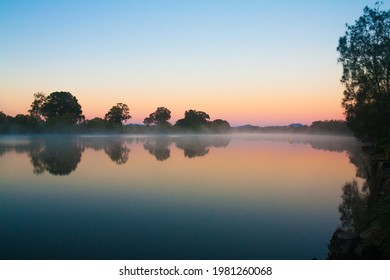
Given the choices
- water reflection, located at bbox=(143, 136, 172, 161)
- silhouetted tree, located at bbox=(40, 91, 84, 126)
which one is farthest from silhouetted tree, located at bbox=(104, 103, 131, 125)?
water reflection, located at bbox=(143, 136, 172, 161)

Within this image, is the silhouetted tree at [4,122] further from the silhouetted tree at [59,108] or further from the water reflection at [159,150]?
the water reflection at [159,150]

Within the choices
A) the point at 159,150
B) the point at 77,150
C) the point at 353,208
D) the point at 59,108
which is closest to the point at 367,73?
the point at 353,208

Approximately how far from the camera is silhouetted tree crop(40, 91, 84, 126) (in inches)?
5231

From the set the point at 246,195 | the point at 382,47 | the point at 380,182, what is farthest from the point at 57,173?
the point at 382,47

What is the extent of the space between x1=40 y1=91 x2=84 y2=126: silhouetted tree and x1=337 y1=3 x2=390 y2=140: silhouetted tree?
121496 millimetres

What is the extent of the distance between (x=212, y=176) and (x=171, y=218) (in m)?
12.3

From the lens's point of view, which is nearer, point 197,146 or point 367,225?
point 367,225

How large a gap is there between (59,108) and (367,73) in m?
130

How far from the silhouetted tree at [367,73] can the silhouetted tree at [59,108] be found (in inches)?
4783

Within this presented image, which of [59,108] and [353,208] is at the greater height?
[59,108]

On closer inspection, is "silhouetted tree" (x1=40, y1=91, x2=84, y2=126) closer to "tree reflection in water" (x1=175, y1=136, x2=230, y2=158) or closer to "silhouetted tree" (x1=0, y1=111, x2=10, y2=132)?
"silhouetted tree" (x1=0, y1=111, x2=10, y2=132)

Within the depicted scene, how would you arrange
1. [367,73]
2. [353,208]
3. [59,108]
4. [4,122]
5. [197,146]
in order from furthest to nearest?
[59,108] < [4,122] < [197,146] < [367,73] < [353,208]

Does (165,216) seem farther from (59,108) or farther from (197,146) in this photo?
(59,108)

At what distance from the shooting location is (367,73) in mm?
35094
